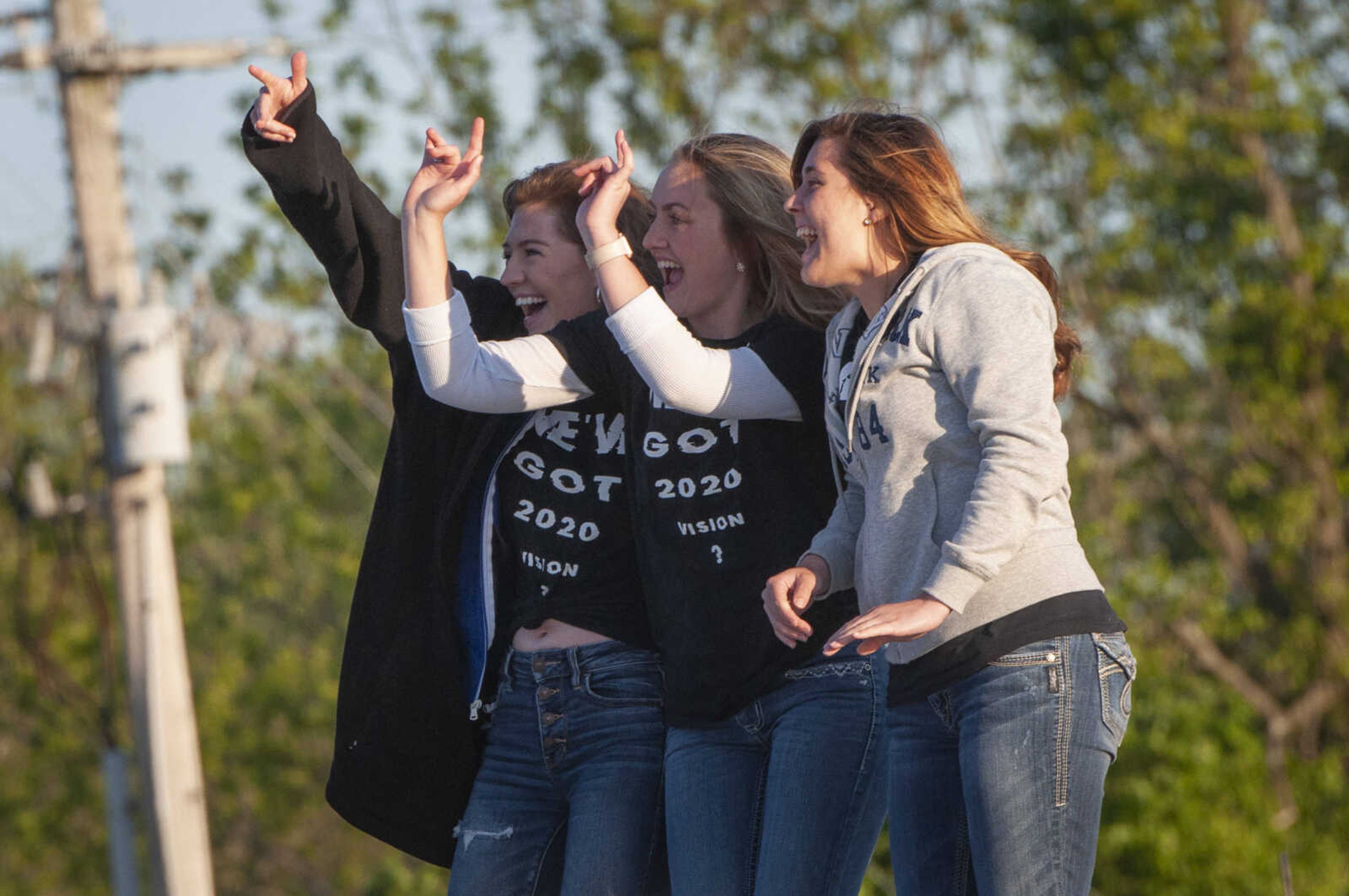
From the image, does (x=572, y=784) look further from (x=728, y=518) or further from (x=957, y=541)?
(x=957, y=541)

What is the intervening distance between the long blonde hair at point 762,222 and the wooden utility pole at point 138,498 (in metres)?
6.23

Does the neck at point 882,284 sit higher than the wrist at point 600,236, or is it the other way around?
the wrist at point 600,236

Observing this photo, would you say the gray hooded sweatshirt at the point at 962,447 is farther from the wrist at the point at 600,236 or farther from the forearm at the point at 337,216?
the forearm at the point at 337,216

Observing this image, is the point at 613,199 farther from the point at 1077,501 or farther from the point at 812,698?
the point at 1077,501

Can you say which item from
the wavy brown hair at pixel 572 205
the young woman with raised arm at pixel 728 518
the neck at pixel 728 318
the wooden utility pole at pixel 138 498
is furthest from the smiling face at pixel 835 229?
the wooden utility pole at pixel 138 498

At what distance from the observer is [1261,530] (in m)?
14.3

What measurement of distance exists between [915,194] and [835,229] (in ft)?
0.44

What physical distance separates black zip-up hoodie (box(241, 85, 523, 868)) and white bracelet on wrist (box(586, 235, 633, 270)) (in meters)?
0.45

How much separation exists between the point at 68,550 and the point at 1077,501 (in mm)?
8567

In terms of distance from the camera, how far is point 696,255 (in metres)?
2.96

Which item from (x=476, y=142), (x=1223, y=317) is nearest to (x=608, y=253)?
(x=476, y=142)

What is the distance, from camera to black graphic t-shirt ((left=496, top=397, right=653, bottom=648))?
2.97 metres

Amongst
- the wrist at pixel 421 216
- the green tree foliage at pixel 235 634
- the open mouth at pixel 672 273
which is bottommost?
the green tree foliage at pixel 235 634

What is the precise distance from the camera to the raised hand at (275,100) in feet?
8.96
